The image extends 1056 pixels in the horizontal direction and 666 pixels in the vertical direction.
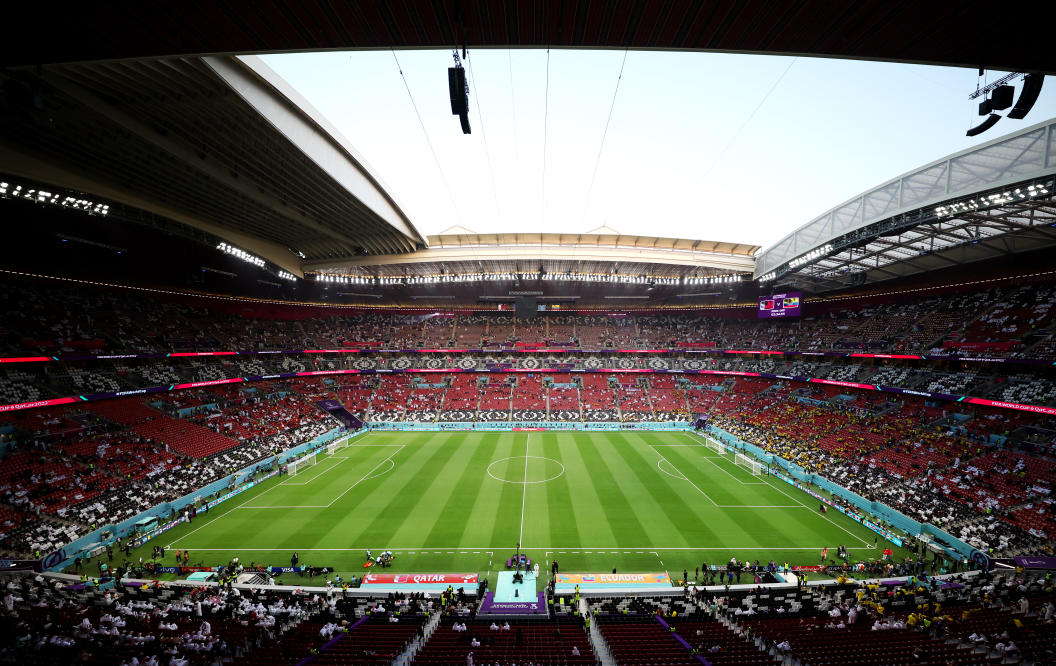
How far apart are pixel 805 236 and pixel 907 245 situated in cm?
626

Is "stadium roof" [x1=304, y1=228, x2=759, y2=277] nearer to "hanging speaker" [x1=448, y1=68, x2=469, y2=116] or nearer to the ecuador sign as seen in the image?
the ecuador sign

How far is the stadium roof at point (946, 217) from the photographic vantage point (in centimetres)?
1783

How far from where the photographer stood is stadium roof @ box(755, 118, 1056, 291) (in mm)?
17828

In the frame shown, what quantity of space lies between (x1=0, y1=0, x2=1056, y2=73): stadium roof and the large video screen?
4042cm

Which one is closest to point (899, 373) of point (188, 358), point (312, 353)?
point (312, 353)

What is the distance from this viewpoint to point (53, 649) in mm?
9484

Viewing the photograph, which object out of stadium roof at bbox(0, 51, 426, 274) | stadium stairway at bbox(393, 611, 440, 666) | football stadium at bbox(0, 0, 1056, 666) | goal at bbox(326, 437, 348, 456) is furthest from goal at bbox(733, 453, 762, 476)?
goal at bbox(326, 437, 348, 456)

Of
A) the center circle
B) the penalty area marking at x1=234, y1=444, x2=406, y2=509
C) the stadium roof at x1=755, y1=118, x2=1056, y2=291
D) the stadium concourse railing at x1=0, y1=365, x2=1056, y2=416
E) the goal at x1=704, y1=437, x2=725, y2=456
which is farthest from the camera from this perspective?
the goal at x1=704, y1=437, x2=725, y2=456

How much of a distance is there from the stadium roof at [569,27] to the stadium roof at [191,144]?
297 centimetres

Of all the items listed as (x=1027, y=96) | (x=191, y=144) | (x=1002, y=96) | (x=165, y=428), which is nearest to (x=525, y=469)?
(x=191, y=144)

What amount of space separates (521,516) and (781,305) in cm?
3752

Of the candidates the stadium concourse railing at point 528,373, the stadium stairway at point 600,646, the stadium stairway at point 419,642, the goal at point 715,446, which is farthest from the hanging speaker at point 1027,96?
the goal at point 715,446

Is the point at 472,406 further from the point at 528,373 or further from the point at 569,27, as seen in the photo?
the point at 569,27

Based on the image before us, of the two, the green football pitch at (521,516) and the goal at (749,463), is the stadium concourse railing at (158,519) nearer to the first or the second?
the green football pitch at (521,516)
